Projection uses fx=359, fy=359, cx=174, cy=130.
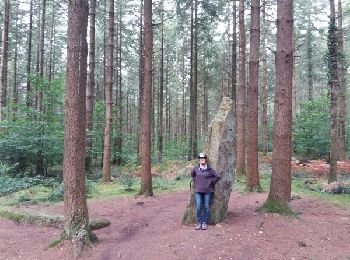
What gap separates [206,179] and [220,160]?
0.72 meters

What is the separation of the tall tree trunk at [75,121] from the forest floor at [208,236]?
48 centimetres

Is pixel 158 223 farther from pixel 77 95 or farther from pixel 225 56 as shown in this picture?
pixel 225 56

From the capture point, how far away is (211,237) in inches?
272

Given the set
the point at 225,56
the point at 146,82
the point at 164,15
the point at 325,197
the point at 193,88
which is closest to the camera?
the point at 325,197

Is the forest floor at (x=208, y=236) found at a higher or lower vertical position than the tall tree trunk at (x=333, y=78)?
lower

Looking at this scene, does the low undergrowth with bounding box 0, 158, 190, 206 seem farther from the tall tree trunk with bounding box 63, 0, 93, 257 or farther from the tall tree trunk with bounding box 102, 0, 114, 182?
the tall tree trunk with bounding box 63, 0, 93, 257

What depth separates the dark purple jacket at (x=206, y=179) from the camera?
793 cm

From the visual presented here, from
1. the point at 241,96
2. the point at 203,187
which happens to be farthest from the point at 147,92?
the point at 203,187

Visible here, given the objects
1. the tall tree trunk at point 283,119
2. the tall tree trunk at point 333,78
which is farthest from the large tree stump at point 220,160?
the tall tree trunk at point 333,78

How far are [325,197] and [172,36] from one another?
27.7m

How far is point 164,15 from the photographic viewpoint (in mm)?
31531

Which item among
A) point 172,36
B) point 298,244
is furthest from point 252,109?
point 172,36

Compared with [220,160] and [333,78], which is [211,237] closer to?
[220,160]

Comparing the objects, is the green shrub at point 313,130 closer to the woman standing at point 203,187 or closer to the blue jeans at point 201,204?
the woman standing at point 203,187
